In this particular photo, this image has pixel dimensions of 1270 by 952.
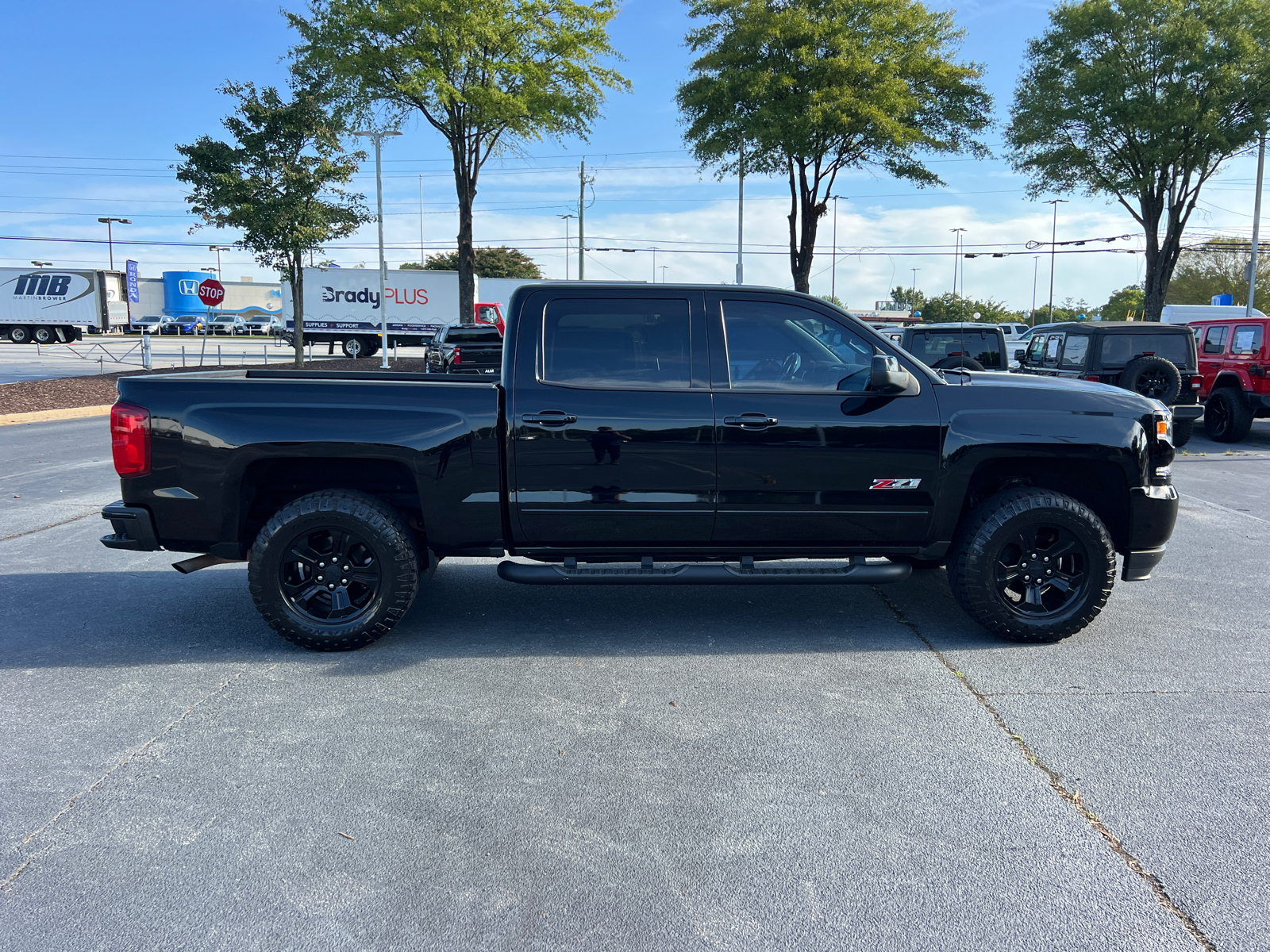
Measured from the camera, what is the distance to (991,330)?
44.1ft

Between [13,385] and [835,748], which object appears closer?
[835,748]

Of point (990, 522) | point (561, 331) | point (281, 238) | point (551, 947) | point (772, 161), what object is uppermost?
point (772, 161)

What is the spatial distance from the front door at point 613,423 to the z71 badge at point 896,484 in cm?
89

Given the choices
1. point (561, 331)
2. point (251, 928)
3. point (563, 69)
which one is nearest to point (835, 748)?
point (251, 928)

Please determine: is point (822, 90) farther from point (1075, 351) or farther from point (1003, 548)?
point (1003, 548)

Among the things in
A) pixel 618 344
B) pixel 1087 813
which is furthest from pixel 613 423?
pixel 1087 813

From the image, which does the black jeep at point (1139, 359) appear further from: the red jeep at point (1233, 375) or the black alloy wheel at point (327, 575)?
the black alloy wheel at point (327, 575)

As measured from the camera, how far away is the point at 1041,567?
4.79 meters

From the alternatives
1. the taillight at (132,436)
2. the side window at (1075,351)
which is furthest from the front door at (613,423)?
the side window at (1075,351)

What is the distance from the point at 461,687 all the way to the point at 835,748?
1775mm

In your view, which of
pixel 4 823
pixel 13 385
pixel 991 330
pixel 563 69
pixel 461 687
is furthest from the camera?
pixel 563 69

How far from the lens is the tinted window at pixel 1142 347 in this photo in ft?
39.7

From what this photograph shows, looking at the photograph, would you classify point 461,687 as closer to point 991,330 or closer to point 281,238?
point 991,330

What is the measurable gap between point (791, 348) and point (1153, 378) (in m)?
8.94
